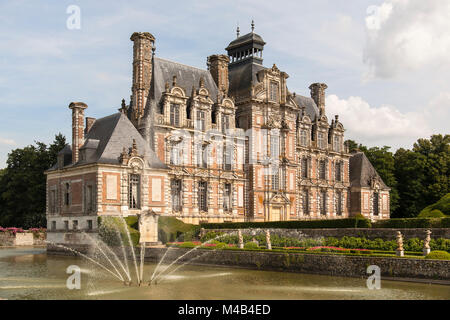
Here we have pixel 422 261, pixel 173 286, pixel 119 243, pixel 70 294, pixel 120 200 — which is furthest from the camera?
pixel 120 200

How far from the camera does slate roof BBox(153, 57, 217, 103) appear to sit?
50.0 metres

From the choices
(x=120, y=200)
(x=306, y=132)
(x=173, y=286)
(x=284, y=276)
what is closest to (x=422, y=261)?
(x=284, y=276)

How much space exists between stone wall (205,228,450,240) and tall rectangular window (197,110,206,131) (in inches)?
449

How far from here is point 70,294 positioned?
65.5 ft

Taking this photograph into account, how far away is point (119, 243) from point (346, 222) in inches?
623

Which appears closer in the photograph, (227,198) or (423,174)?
(227,198)

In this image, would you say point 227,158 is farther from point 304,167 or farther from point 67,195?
point 67,195

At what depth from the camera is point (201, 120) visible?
5144 centimetres

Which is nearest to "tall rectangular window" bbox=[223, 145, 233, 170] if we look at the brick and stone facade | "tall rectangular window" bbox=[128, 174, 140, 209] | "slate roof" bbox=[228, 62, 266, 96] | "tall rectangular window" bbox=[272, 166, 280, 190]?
the brick and stone facade

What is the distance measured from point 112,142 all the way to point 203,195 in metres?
12.0

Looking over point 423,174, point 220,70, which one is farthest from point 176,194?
point 423,174

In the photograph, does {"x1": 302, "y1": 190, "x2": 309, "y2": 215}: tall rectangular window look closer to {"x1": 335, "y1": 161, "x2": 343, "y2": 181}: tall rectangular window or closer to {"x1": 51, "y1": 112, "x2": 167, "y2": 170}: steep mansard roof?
{"x1": 335, "y1": 161, "x2": 343, "y2": 181}: tall rectangular window

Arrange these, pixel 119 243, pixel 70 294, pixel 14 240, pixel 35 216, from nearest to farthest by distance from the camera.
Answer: pixel 70 294, pixel 119 243, pixel 14 240, pixel 35 216
